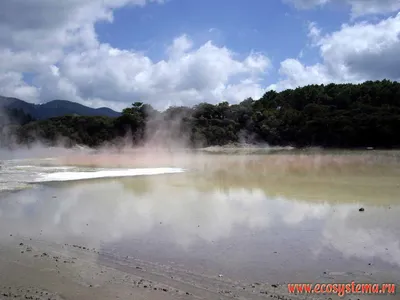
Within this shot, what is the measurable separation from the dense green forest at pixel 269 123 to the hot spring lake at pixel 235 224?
3944 centimetres

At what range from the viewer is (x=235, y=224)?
998 centimetres

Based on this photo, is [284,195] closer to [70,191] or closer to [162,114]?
[70,191]

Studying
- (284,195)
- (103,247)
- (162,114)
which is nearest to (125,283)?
(103,247)

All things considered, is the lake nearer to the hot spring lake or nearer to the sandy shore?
the hot spring lake

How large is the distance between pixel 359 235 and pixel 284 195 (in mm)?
5369

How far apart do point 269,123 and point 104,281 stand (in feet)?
199

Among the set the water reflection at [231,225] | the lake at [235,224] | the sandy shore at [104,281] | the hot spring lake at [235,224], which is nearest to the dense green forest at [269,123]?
the hot spring lake at [235,224]

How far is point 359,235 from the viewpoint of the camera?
29.0 ft

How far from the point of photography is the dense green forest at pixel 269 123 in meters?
55.1

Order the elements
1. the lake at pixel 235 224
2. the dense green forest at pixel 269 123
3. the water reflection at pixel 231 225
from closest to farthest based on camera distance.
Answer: the lake at pixel 235 224
the water reflection at pixel 231 225
the dense green forest at pixel 269 123

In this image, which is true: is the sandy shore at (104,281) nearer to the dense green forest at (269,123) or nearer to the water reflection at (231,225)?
the water reflection at (231,225)

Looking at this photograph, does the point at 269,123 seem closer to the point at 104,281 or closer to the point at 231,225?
the point at 231,225

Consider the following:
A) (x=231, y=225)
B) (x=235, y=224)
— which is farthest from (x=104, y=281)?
(x=235, y=224)

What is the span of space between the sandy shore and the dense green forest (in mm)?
51965
